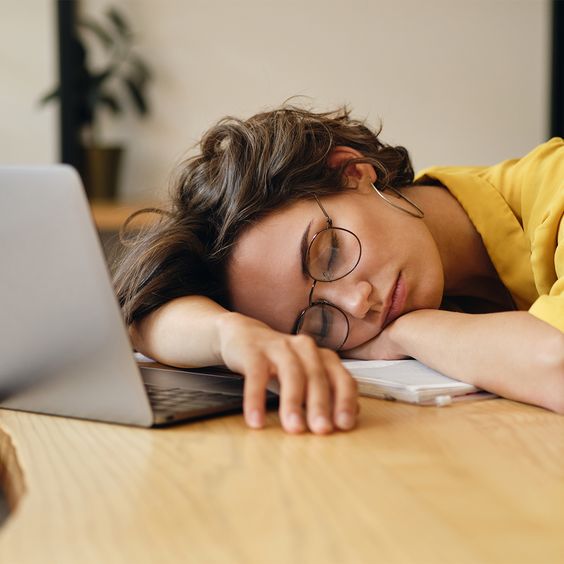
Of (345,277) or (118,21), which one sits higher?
(118,21)

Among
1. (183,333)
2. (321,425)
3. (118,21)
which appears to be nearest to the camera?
(321,425)

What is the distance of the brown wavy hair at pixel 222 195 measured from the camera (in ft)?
3.70

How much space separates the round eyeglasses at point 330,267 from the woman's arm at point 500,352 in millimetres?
110

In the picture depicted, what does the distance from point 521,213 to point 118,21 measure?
3040mm

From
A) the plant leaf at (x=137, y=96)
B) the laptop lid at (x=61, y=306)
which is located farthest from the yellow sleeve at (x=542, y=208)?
the plant leaf at (x=137, y=96)

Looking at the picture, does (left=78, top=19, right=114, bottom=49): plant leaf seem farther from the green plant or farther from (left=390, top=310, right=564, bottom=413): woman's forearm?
(left=390, top=310, right=564, bottom=413): woman's forearm

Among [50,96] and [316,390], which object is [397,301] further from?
[50,96]

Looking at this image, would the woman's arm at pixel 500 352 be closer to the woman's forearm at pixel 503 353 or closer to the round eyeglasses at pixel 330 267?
the woman's forearm at pixel 503 353

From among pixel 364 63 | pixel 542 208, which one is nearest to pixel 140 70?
pixel 364 63

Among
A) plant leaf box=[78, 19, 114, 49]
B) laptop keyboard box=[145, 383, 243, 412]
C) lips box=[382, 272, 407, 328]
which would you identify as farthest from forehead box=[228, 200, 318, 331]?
plant leaf box=[78, 19, 114, 49]

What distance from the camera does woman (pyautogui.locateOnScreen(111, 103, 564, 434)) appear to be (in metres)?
0.88

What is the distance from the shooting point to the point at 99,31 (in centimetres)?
399

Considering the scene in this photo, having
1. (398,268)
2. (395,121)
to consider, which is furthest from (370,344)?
(395,121)

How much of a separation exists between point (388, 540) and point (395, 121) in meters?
3.65
